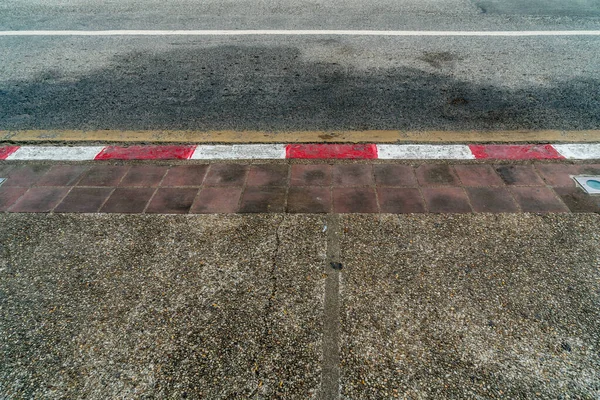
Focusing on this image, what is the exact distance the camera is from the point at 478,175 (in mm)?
4113

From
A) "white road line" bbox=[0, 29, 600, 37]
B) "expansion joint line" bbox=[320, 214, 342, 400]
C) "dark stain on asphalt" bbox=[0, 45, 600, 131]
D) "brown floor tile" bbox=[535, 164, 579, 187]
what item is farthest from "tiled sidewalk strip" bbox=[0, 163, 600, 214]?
"white road line" bbox=[0, 29, 600, 37]

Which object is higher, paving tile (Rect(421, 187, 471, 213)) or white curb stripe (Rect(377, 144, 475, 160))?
white curb stripe (Rect(377, 144, 475, 160))

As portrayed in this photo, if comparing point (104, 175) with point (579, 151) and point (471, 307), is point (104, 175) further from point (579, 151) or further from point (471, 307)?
point (579, 151)

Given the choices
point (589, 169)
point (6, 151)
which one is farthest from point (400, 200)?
point (6, 151)

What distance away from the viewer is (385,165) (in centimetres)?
428

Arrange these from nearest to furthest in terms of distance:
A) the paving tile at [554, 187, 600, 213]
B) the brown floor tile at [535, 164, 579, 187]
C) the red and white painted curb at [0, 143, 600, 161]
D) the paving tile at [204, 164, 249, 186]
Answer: the paving tile at [554, 187, 600, 213], the brown floor tile at [535, 164, 579, 187], the paving tile at [204, 164, 249, 186], the red and white painted curb at [0, 143, 600, 161]

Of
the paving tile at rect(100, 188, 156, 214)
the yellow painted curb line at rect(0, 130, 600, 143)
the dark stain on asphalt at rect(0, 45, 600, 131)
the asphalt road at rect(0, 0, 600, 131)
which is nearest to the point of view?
the paving tile at rect(100, 188, 156, 214)

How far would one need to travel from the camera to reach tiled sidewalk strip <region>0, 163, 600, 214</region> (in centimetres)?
375

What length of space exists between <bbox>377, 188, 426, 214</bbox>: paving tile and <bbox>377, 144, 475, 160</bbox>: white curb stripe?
59 cm

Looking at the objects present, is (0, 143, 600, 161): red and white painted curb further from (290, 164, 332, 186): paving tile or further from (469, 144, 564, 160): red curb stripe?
(290, 164, 332, 186): paving tile

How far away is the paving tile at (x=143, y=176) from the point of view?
4098 millimetres

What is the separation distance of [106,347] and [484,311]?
2.41 m

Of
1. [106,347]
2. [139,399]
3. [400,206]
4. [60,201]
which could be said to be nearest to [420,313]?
[400,206]

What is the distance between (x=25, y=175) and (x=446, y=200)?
4083 mm
